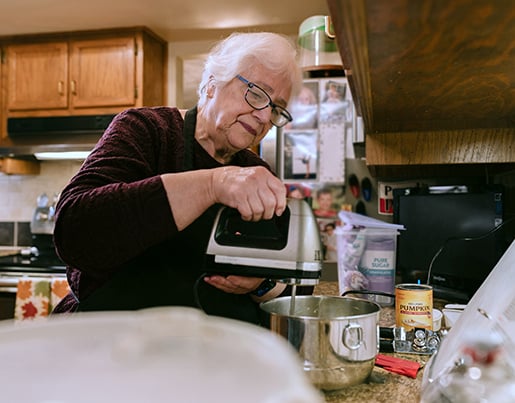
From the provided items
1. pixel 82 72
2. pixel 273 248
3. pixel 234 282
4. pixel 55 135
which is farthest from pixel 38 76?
pixel 273 248

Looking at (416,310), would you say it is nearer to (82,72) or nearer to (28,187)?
(82,72)

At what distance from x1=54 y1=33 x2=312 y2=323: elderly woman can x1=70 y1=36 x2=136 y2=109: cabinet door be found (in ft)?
5.79

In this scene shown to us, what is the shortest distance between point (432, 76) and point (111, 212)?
24.1 inches

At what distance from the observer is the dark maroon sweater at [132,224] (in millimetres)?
873

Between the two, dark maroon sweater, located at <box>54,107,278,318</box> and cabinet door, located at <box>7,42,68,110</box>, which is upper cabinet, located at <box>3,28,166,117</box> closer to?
cabinet door, located at <box>7,42,68,110</box>

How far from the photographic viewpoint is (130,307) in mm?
1070

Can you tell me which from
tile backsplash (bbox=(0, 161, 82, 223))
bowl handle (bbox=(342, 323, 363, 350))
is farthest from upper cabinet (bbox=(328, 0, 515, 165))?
tile backsplash (bbox=(0, 161, 82, 223))

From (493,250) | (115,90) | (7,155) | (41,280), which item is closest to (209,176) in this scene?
(493,250)

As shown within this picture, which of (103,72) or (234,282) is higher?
(103,72)

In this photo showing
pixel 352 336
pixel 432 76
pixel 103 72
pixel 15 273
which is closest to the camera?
pixel 352 336

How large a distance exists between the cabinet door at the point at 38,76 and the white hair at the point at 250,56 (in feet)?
6.87

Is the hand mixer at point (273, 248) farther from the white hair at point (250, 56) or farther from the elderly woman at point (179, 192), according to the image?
the white hair at point (250, 56)

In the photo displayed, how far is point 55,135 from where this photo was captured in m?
2.95

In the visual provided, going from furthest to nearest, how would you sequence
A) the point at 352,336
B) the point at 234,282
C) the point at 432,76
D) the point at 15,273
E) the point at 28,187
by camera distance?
the point at 28,187, the point at 15,273, the point at 234,282, the point at 432,76, the point at 352,336
